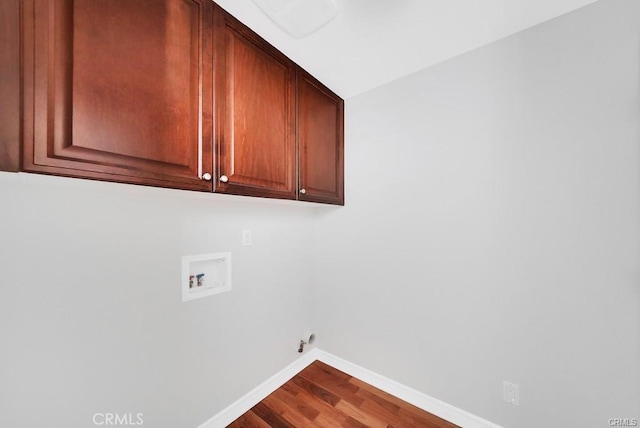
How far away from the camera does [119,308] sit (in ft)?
3.60

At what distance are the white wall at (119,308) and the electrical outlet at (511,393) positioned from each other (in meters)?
1.49

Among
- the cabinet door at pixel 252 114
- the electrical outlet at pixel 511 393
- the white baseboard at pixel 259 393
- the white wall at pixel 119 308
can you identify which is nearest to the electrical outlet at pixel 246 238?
the white wall at pixel 119 308

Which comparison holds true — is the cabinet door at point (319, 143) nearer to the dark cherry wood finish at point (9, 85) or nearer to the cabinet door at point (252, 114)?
the cabinet door at point (252, 114)

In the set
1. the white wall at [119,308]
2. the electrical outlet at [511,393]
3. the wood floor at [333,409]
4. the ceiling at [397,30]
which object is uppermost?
the ceiling at [397,30]

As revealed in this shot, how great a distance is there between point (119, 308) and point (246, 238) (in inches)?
28.8

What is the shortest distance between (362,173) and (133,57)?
1451 mm

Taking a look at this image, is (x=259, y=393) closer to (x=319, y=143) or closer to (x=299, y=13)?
(x=319, y=143)

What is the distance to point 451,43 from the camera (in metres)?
1.37

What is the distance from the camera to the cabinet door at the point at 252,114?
45.4 inches

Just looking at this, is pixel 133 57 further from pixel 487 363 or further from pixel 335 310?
pixel 487 363

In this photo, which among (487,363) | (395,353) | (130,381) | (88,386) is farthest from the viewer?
(395,353)

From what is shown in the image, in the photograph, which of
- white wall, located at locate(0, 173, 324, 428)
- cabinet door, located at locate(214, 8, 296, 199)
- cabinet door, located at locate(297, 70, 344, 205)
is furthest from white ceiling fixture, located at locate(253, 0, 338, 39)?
white wall, located at locate(0, 173, 324, 428)

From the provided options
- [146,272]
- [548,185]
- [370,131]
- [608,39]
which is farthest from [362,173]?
[146,272]

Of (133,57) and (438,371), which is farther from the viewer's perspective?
(438,371)
